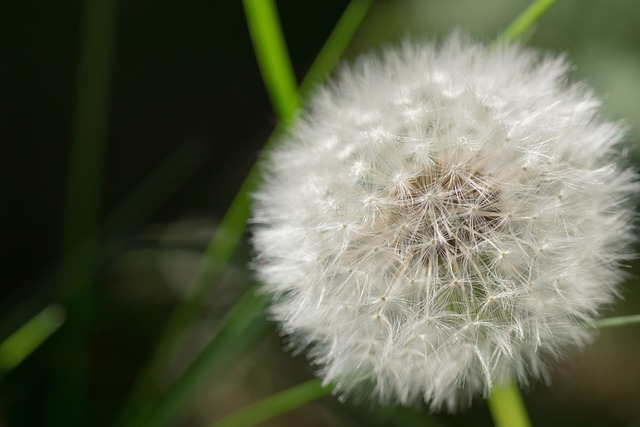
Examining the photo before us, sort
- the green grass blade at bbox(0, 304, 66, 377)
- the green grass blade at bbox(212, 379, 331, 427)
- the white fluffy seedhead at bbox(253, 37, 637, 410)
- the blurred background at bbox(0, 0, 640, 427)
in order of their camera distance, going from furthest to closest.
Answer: the blurred background at bbox(0, 0, 640, 427), the green grass blade at bbox(0, 304, 66, 377), the green grass blade at bbox(212, 379, 331, 427), the white fluffy seedhead at bbox(253, 37, 637, 410)

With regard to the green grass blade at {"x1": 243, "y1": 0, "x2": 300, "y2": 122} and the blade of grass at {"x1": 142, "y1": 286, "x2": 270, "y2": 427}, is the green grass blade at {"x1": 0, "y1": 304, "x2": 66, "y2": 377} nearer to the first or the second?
the blade of grass at {"x1": 142, "y1": 286, "x2": 270, "y2": 427}

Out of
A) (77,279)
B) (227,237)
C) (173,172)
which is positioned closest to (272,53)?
(227,237)

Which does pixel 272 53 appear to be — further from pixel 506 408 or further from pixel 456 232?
pixel 506 408

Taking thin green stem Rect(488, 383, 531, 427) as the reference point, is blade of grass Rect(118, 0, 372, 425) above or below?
above

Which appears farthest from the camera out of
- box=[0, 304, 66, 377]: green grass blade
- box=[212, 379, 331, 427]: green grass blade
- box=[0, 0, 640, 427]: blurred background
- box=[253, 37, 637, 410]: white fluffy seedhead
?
box=[0, 0, 640, 427]: blurred background

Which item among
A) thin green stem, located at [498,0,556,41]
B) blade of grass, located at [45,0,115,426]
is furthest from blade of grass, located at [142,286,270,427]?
thin green stem, located at [498,0,556,41]

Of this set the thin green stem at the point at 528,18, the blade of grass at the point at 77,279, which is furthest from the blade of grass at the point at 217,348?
the thin green stem at the point at 528,18
